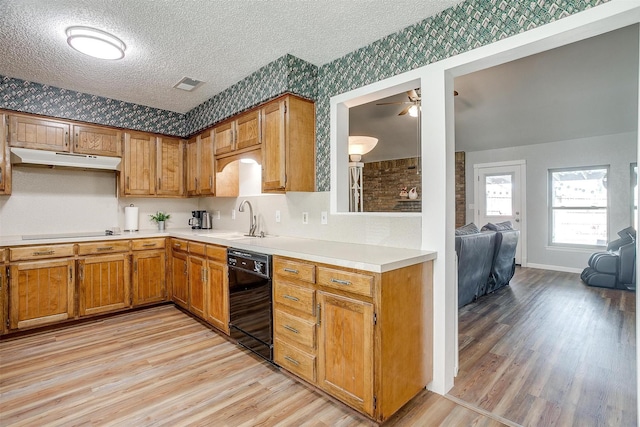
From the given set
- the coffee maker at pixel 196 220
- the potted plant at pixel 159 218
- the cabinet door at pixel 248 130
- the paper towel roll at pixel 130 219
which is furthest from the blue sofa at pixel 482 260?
the paper towel roll at pixel 130 219

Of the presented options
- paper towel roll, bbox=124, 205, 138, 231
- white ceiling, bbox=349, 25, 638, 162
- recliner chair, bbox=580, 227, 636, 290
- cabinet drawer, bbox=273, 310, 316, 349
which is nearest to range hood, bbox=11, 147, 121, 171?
paper towel roll, bbox=124, 205, 138, 231

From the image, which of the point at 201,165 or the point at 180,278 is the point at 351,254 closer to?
the point at 180,278

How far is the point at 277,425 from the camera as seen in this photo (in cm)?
179

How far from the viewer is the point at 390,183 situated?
313 inches

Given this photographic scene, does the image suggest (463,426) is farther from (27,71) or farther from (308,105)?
(27,71)

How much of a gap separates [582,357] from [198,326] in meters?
3.43

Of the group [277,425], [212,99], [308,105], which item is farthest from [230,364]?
[212,99]

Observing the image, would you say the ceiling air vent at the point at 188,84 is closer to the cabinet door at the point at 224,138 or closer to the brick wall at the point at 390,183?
the cabinet door at the point at 224,138

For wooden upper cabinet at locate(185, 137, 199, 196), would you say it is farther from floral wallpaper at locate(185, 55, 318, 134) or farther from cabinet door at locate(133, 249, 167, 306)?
cabinet door at locate(133, 249, 167, 306)

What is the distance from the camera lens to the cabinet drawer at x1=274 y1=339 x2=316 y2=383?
2.09 meters

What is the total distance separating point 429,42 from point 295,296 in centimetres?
196

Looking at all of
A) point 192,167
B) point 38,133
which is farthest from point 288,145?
point 38,133

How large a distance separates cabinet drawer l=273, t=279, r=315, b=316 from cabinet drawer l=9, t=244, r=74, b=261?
2.37 meters

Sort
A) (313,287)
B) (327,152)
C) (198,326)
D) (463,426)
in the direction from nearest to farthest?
(463,426), (313,287), (327,152), (198,326)
